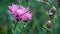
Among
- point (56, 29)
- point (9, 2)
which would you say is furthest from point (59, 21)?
point (9, 2)

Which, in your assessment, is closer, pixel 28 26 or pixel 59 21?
pixel 28 26

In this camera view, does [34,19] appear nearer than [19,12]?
No

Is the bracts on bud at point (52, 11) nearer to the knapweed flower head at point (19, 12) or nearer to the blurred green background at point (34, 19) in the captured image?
the blurred green background at point (34, 19)

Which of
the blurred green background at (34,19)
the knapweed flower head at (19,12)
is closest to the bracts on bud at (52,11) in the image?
the blurred green background at (34,19)

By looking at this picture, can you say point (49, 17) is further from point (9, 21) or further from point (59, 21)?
point (9, 21)

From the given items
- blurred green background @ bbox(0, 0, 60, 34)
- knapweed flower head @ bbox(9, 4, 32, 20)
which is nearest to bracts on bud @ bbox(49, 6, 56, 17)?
blurred green background @ bbox(0, 0, 60, 34)

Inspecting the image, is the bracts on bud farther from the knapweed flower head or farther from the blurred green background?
the knapweed flower head

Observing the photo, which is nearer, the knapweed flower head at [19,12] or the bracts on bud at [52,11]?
the knapweed flower head at [19,12]

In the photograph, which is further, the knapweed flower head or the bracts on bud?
the bracts on bud
